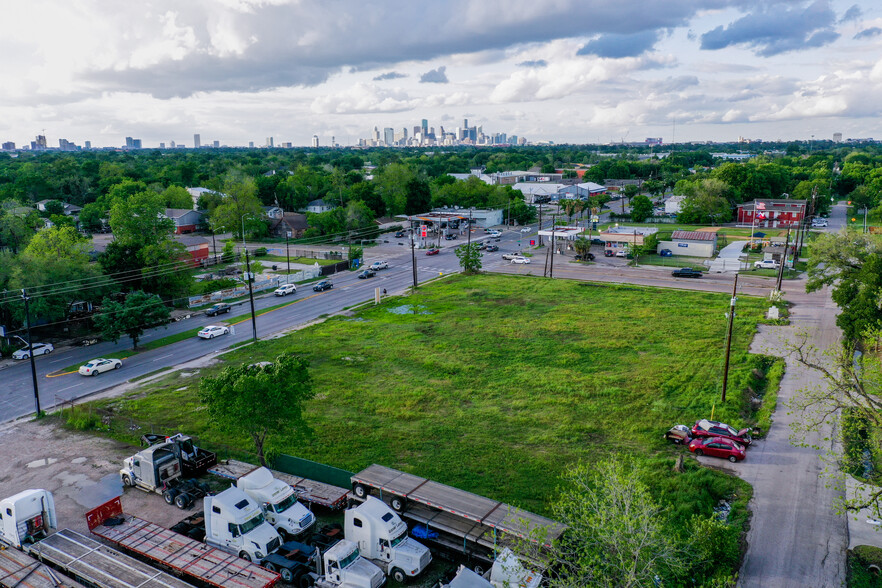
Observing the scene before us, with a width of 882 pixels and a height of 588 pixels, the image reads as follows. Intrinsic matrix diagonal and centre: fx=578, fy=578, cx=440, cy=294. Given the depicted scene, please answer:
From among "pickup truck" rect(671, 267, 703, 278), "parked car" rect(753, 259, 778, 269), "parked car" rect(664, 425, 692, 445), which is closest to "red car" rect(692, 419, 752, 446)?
"parked car" rect(664, 425, 692, 445)

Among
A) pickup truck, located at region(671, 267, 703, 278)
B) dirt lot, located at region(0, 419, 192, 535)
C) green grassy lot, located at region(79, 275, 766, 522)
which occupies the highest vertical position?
pickup truck, located at region(671, 267, 703, 278)

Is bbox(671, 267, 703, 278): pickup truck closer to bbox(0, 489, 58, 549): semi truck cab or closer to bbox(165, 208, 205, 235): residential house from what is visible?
bbox(0, 489, 58, 549): semi truck cab

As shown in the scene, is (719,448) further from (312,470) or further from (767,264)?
(767,264)

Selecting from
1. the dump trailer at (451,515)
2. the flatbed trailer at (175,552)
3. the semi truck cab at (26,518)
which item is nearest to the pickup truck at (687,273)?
the dump trailer at (451,515)

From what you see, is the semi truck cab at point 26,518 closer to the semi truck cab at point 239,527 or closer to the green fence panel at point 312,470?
the semi truck cab at point 239,527

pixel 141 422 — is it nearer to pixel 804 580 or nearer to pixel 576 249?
pixel 804 580

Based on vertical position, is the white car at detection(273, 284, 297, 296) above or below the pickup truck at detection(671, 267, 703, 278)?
below

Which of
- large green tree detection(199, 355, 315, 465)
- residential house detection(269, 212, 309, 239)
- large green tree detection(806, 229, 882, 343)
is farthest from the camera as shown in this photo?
residential house detection(269, 212, 309, 239)
